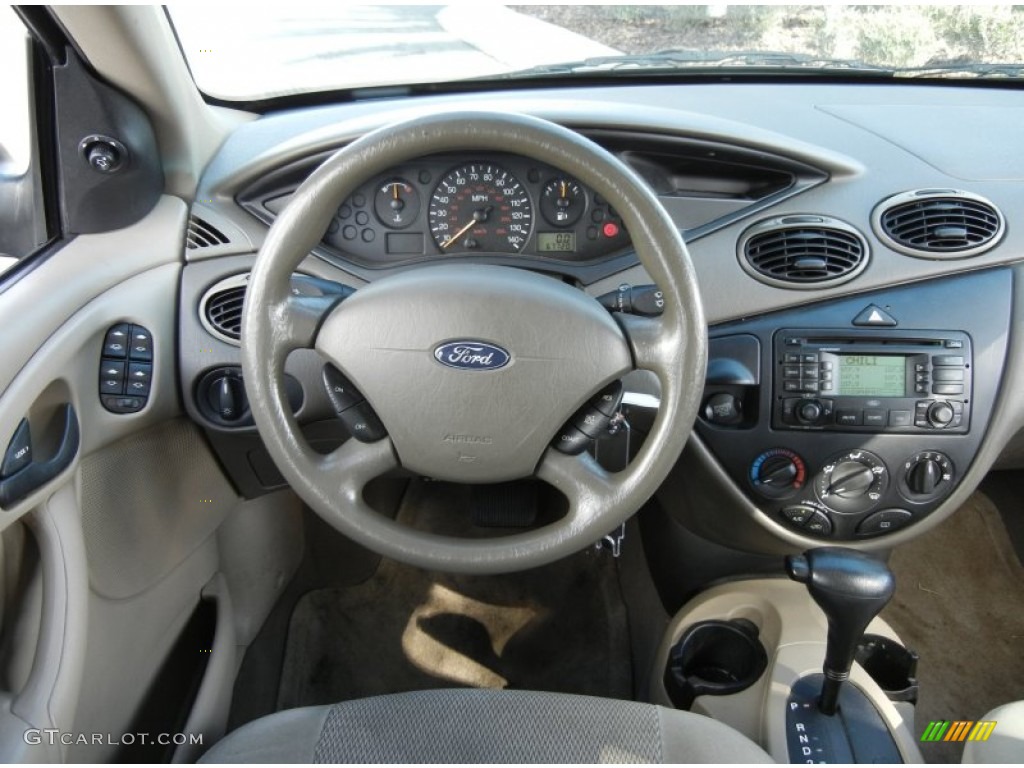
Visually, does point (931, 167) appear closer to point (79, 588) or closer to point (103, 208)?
point (103, 208)

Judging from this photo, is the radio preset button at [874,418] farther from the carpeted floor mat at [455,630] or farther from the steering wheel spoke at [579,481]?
the carpeted floor mat at [455,630]

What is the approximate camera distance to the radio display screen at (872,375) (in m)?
1.50

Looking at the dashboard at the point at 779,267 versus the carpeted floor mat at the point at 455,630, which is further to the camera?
the carpeted floor mat at the point at 455,630

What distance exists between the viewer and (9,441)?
115cm

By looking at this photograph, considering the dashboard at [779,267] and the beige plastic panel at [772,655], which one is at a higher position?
the dashboard at [779,267]

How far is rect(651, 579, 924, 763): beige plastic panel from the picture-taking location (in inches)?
58.5

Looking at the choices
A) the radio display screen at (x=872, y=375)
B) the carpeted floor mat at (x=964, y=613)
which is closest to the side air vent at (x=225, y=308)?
the radio display screen at (x=872, y=375)

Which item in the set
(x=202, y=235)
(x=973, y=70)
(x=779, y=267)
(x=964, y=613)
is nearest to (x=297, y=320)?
(x=202, y=235)

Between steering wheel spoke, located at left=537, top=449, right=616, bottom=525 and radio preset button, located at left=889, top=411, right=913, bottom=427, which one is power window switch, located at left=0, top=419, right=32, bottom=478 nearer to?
steering wheel spoke, located at left=537, top=449, right=616, bottom=525

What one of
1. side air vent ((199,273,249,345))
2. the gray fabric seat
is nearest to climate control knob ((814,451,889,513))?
the gray fabric seat

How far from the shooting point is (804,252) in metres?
1.51

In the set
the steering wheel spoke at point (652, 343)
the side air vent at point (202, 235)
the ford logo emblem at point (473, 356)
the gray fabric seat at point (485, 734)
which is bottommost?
the gray fabric seat at point (485, 734)

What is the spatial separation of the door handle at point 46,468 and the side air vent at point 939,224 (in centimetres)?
140

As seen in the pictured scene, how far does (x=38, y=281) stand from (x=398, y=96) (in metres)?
0.84
